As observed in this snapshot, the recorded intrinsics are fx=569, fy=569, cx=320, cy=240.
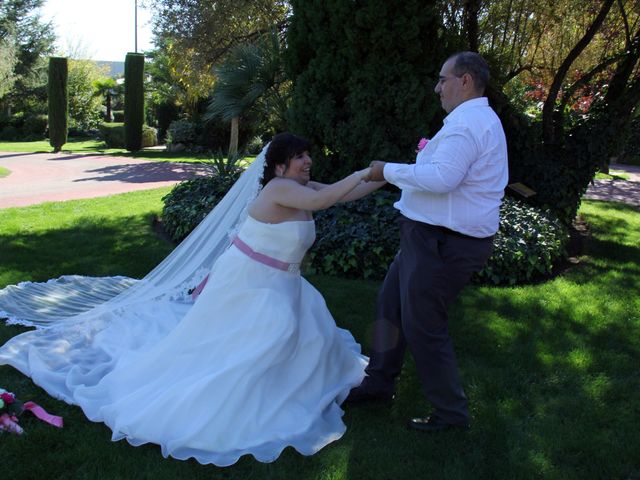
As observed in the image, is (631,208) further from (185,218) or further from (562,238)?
(185,218)

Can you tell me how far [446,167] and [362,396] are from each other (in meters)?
1.57

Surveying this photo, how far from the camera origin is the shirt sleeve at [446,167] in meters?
2.82

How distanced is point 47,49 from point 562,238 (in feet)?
118

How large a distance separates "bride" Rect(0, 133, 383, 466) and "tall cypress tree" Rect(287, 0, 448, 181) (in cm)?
315

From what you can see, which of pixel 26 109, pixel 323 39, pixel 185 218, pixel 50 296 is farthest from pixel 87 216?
pixel 26 109

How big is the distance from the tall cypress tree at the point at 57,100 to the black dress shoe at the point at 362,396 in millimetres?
23044

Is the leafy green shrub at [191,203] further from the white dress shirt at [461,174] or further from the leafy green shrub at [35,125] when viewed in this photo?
the leafy green shrub at [35,125]

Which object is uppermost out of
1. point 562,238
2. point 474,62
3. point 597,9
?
point 597,9

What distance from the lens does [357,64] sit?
279 inches

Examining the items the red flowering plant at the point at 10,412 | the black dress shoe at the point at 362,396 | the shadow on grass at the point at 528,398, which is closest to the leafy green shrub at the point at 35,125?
the shadow on grass at the point at 528,398

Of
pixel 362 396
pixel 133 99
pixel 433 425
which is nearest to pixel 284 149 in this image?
pixel 362 396

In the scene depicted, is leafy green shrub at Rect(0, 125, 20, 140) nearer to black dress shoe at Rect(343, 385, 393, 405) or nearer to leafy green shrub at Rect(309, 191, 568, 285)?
leafy green shrub at Rect(309, 191, 568, 285)

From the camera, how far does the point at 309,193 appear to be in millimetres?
3371

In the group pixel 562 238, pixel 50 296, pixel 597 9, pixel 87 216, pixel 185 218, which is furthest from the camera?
pixel 597 9
